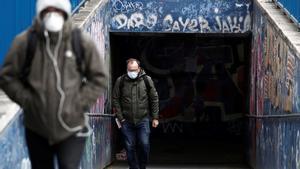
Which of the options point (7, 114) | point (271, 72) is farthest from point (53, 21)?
point (271, 72)

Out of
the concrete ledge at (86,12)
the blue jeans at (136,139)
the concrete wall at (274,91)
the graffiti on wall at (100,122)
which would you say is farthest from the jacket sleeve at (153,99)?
the concrete wall at (274,91)

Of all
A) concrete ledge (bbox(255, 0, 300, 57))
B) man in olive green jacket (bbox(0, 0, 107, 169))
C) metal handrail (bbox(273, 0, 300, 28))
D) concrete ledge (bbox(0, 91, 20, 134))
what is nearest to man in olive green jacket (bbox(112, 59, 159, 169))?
concrete ledge (bbox(255, 0, 300, 57))

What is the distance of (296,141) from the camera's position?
731 centimetres

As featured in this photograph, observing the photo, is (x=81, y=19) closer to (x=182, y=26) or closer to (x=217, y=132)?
(x=182, y=26)

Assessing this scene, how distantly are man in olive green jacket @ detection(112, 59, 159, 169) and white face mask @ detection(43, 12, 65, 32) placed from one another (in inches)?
183

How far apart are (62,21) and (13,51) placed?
0.37 m

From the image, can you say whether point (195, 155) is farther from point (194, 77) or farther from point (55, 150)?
point (55, 150)

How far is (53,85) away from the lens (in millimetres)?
3795

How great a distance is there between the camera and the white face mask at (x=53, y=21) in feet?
12.5

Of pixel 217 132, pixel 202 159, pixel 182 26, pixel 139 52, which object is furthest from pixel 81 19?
pixel 217 132

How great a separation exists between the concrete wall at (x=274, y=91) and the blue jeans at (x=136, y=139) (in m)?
1.78

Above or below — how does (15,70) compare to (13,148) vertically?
above

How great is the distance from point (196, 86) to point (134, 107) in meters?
8.23

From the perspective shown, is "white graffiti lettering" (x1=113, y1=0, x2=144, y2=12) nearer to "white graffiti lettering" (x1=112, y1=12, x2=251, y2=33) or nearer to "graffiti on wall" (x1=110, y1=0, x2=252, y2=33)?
"graffiti on wall" (x1=110, y1=0, x2=252, y2=33)
